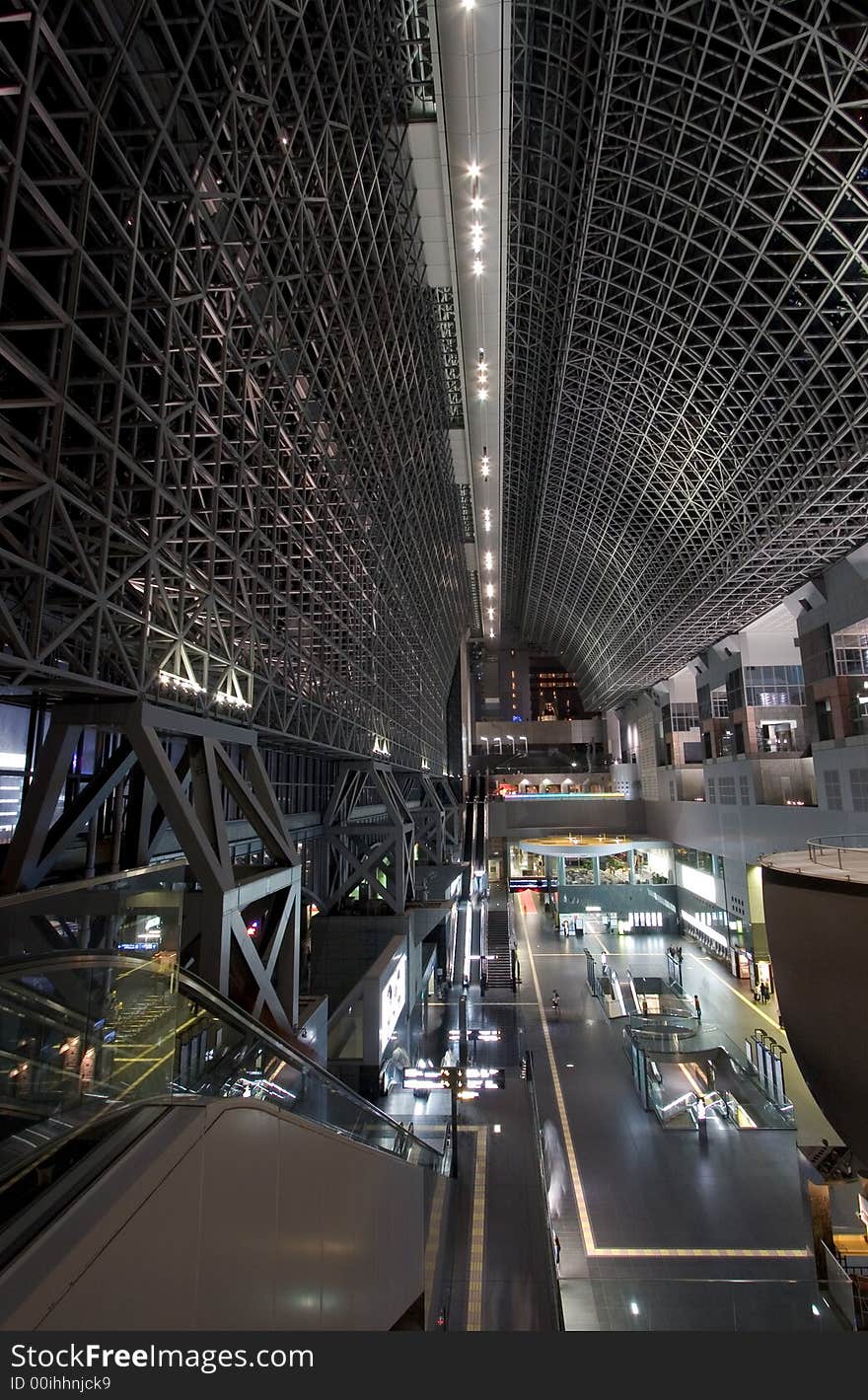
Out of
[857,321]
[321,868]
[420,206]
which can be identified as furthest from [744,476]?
[321,868]

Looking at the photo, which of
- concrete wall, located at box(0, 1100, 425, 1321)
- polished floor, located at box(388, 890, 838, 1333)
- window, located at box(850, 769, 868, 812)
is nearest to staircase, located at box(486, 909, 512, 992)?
polished floor, located at box(388, 890, 838, 1333)

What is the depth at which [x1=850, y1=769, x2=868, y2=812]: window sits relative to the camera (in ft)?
98.1

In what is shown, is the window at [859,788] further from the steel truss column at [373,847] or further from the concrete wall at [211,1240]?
the concrete wall at [211,1240]

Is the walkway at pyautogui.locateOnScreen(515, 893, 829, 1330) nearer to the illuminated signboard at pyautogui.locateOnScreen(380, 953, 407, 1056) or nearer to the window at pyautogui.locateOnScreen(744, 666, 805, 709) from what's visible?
the illuminated signboard at pyautogui.locateOnScreen(380, 953, 407, 1056)

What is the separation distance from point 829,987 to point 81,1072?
14.2 meters

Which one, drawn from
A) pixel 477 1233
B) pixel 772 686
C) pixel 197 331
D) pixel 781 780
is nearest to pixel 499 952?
pixel 781 780

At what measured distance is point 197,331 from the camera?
10.8m

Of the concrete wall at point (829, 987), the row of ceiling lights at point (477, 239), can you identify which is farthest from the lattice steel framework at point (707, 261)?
the concrete wall at point (829, 987)

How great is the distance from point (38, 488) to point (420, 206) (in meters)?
24.2

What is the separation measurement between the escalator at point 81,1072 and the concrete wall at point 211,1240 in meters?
0.14

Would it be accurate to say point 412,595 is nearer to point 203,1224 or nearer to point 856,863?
point 856,863

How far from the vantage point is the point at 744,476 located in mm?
30281

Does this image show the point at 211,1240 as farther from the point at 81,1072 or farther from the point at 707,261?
the point at 707,261

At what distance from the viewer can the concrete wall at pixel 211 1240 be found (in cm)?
236
